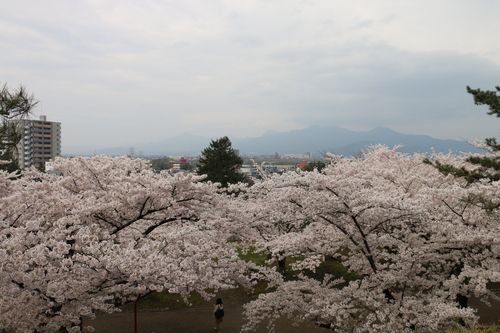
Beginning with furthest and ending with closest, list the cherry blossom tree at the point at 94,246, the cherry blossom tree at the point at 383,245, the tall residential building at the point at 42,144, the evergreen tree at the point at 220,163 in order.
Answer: the tall residential building at the point at 42,144
the evergreen tree at the point at 220,163
the cherry blossom tree at the point at 383,245
the cherry blossom tree at the point at 94,246

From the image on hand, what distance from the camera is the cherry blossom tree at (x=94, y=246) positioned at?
5.22m

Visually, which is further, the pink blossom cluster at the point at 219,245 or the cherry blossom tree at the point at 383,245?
the cherry blossom tree at the point at 383,245

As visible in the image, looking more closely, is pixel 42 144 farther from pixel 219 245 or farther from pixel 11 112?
pixel 219 245

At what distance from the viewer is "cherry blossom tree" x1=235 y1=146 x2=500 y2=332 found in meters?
6.86

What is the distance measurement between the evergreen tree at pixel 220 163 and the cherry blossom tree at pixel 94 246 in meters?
18.7

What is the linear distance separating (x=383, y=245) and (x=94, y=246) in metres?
6.19

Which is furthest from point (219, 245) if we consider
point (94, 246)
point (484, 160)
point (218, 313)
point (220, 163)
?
point (220, 163)

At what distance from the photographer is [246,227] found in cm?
916

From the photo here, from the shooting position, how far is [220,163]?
28656 mm

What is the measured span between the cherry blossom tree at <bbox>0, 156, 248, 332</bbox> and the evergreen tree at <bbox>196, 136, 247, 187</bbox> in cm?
1871

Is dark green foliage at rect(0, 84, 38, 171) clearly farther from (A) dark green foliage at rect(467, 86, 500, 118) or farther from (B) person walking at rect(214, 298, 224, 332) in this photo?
(A) dark green foliage at rect(467, 86, 500, 118)

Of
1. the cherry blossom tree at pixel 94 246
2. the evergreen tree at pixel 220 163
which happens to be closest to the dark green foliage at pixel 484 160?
the cherry blossom tree at pixel 94 246

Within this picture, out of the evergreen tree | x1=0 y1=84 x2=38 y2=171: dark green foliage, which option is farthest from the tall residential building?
x1=0 y1=84 x2=38 y2=171: dark green foliage

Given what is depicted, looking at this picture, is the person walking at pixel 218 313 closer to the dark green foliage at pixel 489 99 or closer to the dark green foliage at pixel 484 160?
the dark green foliage at pixel 484 160
